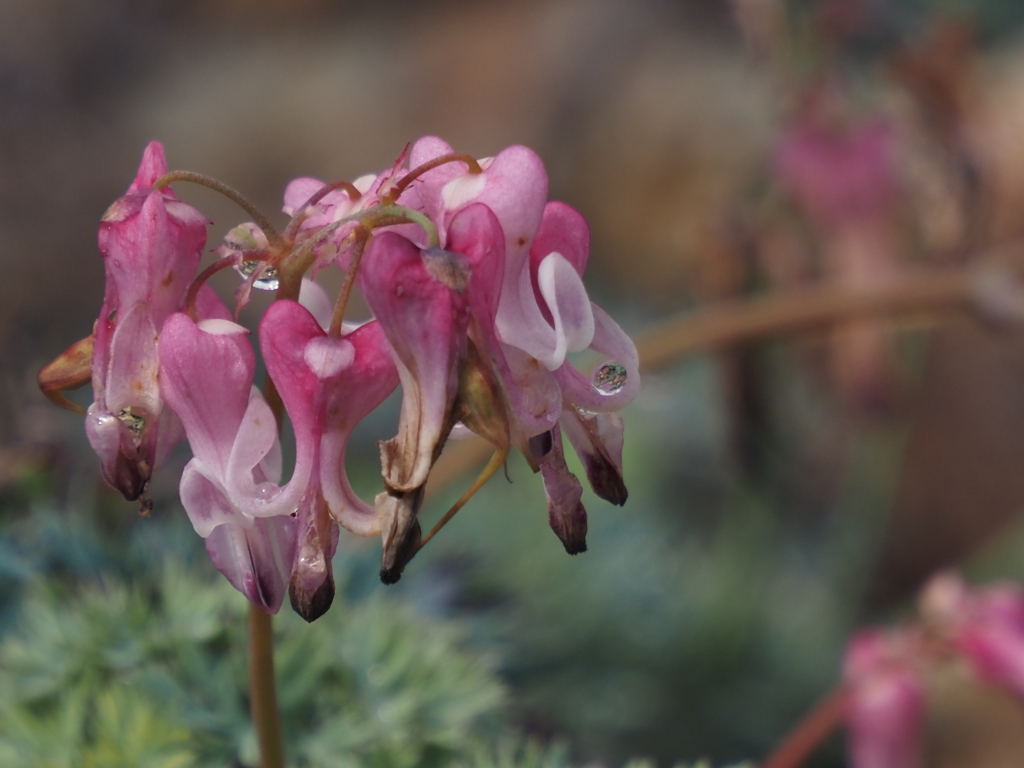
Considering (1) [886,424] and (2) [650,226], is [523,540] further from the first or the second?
(2) [650,226]

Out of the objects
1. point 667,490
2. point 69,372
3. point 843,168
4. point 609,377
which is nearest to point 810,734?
point 609,377

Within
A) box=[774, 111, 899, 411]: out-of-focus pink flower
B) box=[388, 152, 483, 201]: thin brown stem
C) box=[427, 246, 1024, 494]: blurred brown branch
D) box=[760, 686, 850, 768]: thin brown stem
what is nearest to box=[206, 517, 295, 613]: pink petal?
box=[388, 152, 483, 201]: thin brown stem

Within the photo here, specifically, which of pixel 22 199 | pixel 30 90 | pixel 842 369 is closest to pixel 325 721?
pixel 842 369

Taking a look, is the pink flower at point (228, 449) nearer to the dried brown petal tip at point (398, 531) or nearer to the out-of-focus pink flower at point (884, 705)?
the dried brown petal tip at point (398, 531)

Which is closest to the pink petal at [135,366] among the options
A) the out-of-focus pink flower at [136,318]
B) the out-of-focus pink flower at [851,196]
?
Result: the out-of-focus pink flower at [136,318]

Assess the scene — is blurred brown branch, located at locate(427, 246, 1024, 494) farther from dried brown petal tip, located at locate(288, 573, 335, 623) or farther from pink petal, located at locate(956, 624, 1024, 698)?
dried brown petal tip, located at locate(288, 573, 335, 623)

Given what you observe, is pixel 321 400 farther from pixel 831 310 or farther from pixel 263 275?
pixel 831 310

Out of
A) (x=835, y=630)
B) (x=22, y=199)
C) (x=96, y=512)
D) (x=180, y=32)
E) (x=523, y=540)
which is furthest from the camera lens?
(x=180, y=32)
